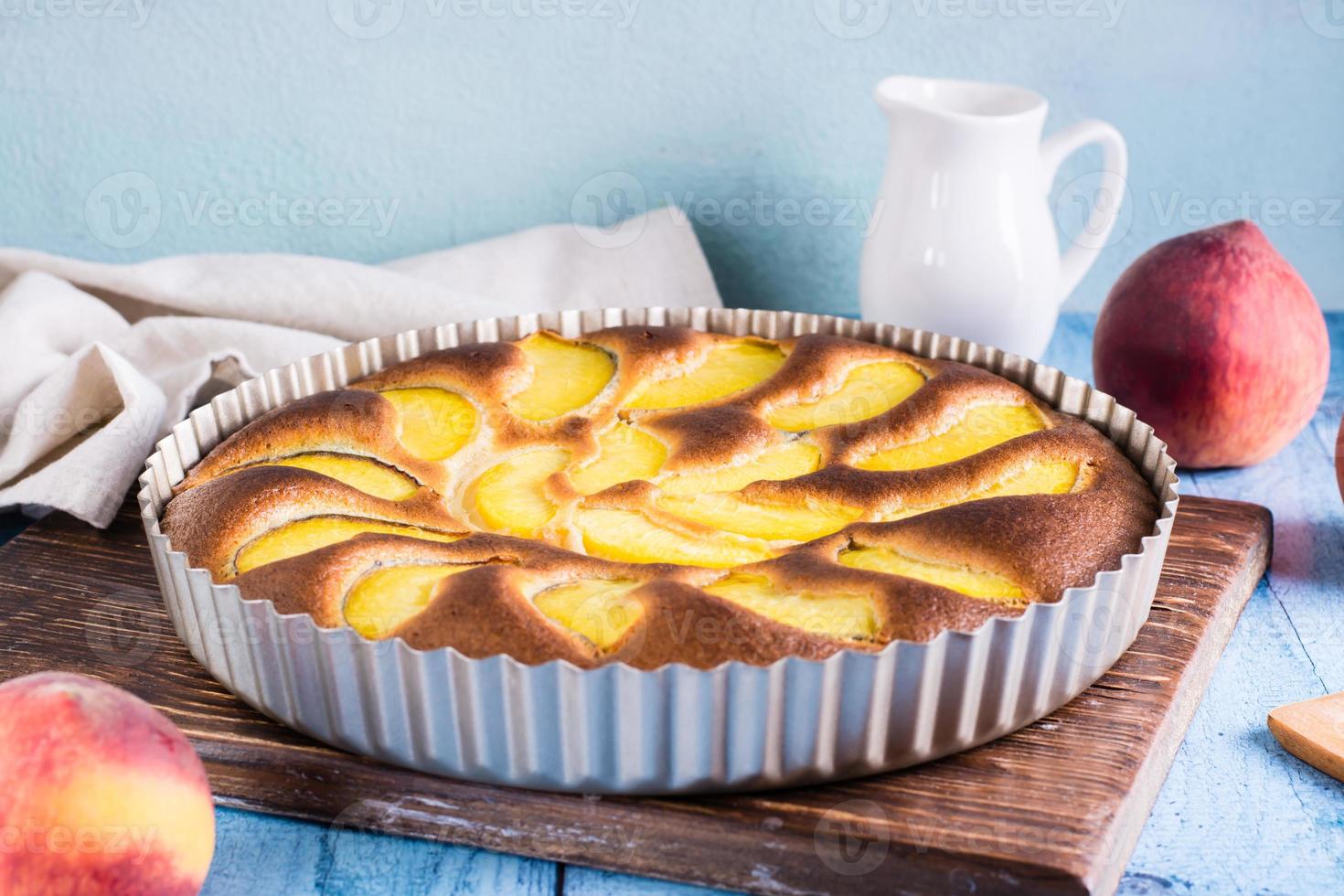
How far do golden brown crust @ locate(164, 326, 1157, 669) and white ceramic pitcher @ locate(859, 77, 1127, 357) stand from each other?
13.5 inches

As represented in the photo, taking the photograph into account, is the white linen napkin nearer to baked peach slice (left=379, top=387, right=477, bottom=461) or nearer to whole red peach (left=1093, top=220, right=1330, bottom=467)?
baked peach slice (left=379, top=387, right=477, bottom=461)

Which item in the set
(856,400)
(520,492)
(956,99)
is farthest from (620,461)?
(956,99)

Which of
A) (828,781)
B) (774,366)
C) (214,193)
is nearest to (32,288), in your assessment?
(214,193)

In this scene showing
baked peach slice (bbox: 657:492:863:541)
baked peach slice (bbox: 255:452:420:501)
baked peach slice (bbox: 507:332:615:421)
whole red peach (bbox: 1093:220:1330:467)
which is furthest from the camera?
whole red peach (bbox: 1093:220:1330:467)

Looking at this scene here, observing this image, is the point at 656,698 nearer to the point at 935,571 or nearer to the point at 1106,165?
the point at 935,571

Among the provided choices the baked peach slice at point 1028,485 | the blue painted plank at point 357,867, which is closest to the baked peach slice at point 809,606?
the baked peach slice at point 1028,485

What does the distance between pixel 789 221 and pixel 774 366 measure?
86cm

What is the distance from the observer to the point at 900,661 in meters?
1.32

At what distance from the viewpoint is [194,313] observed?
2.52 metres

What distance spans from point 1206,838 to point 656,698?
665 mm

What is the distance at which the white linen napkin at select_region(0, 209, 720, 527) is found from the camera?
2100 millimetres

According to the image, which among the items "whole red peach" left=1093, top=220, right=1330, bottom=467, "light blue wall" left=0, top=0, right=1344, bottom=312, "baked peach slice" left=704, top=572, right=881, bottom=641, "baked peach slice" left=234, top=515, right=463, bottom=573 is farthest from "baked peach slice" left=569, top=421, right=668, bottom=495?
"light blue wall" left=0, top=0, right=1344, bottom=312

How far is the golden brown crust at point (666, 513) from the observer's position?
139 centimetres

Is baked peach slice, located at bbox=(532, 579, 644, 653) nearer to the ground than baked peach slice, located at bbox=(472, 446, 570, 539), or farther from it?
farther from it
